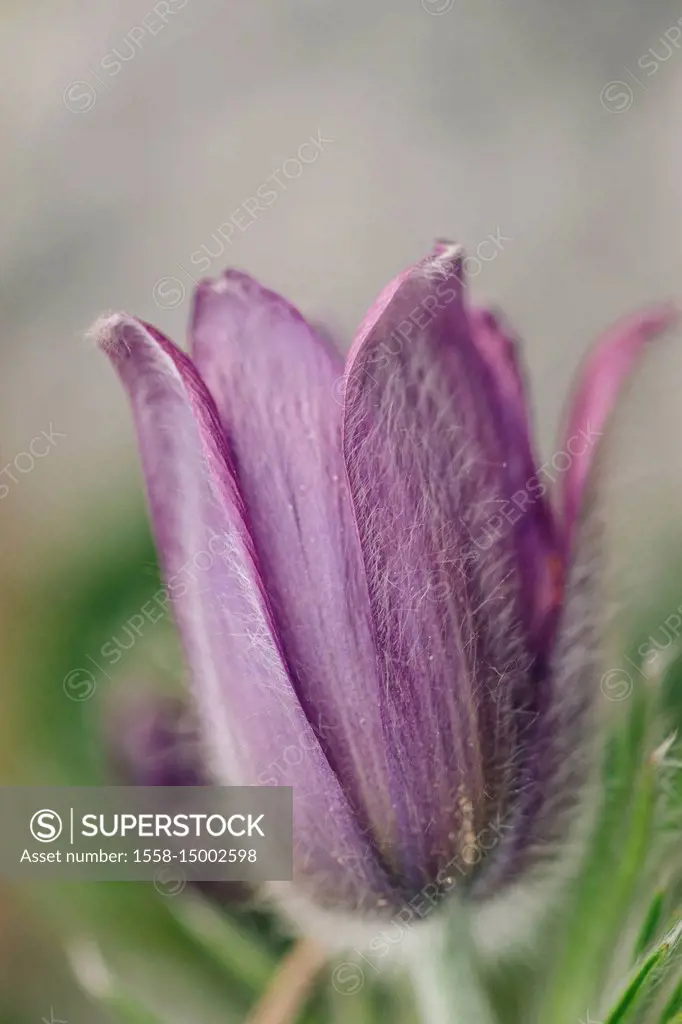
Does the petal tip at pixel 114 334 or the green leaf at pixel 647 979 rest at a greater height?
the petal tip at pixel 114 334

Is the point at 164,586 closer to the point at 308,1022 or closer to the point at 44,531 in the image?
the point at 44,531

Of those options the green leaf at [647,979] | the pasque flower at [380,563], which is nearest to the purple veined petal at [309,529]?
the pasque flower at [380,563]

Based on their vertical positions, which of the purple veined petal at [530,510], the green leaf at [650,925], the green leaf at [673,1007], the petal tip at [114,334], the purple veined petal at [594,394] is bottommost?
the green leaf at [673,1007]

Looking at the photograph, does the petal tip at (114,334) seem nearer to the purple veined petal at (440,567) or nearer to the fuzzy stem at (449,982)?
the purple veined petal at (440,567)

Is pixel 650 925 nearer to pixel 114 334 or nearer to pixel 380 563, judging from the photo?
pixel 380 563

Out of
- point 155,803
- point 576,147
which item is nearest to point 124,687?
point 155,803
